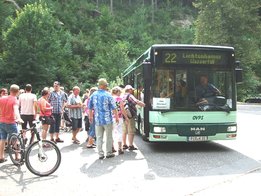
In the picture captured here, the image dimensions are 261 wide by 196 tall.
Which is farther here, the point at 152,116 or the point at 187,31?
the point at 187,31

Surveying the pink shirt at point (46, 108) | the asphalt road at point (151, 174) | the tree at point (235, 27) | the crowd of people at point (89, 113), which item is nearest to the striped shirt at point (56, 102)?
the crowd of people at point (89, 113)

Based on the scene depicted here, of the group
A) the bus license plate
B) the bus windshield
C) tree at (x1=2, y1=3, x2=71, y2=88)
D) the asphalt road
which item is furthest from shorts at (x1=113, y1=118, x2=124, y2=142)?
tree at (x1=2, y1=3, x2=71, y2=88)

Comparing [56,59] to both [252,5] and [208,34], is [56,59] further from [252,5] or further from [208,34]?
[252,5]

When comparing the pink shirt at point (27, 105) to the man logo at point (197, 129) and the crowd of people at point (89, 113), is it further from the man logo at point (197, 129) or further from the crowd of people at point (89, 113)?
the man logo at point (197, 129)

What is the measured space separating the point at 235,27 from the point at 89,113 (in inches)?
1653

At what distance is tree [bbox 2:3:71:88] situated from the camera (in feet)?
146

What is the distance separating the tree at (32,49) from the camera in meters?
44.5

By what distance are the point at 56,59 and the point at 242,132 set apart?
115ft

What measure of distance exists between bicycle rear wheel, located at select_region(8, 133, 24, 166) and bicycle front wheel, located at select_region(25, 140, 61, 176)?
73 cm

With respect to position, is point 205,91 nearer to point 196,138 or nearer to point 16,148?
point 196,138

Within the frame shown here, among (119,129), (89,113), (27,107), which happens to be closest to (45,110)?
(27,107)

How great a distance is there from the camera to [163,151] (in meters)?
11.4

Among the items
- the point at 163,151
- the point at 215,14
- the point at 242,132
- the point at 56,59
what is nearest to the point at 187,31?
the point at 215,14

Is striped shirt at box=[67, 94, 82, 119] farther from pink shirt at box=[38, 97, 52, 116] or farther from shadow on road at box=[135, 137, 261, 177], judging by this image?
shadow on road at box=[135, 137, 261, 177]
